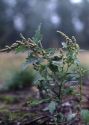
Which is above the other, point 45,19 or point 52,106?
point 45,19

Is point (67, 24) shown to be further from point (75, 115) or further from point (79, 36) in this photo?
point (75, 115)

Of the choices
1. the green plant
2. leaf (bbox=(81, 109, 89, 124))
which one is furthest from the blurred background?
leaf (bbox=(81, 109, 89, 124))

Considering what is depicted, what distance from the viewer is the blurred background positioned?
35.8ft

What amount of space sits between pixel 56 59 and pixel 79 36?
30.2 feet

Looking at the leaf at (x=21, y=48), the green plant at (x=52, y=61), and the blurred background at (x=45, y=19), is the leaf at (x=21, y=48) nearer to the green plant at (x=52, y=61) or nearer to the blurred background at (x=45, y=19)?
the green plant at (x=52, y=61)

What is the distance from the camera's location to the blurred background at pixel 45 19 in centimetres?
1091

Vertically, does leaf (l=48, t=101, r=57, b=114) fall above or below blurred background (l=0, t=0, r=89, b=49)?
below

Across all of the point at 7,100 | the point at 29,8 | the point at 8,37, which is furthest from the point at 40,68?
the point at 29,8

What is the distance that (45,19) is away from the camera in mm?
11219

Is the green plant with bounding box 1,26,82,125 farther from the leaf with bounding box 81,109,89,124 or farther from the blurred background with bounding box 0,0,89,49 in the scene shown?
the blurred background with bounding box 0,0,89,49

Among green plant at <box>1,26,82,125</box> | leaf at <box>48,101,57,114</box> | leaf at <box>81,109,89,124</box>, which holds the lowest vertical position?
leaf at <box>81,109,89,124</box>

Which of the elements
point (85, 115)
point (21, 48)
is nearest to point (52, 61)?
point (21, 48)

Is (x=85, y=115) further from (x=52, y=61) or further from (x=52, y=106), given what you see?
(x=52, y=61)

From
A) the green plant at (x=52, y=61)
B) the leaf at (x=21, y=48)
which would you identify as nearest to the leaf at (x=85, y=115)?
the green plant at (x=52, y=61)
